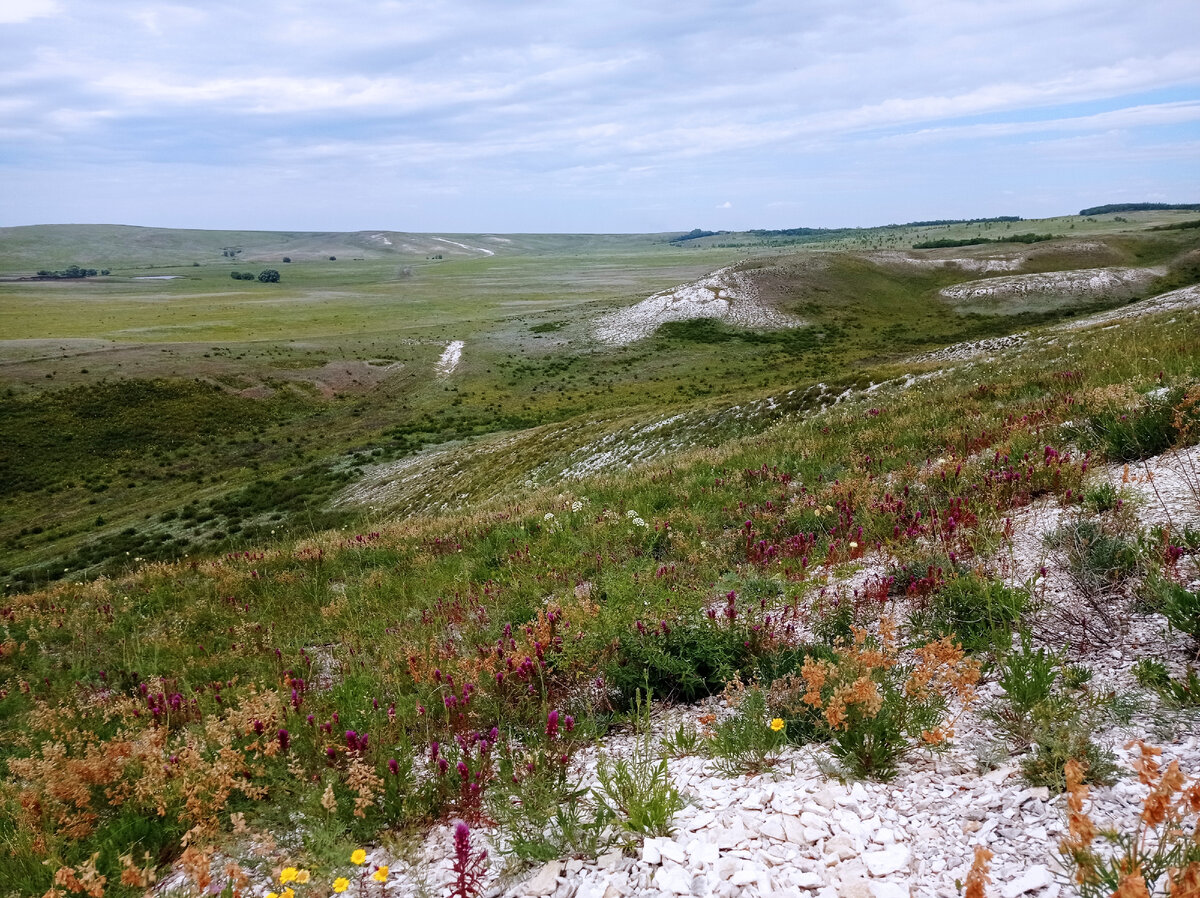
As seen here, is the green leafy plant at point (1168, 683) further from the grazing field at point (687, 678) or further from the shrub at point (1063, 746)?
the shrub at point (1063, 746)

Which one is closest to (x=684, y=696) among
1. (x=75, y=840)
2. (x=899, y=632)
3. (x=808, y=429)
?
(x=899, y=632)

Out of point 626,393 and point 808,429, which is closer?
point 808,429

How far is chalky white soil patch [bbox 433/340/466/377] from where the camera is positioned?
236ft

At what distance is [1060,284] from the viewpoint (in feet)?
280

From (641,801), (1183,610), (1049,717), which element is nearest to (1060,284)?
(1183,610)

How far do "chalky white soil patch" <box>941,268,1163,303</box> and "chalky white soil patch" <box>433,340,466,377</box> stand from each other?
69.4m

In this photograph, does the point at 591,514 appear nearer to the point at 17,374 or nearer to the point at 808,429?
the point at 808,429

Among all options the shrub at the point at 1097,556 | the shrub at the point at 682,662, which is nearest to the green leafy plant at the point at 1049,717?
the shrub at the point at 1097,556

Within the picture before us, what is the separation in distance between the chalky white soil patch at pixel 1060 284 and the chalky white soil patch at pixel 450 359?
228ft

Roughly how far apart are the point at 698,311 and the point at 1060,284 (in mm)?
49450

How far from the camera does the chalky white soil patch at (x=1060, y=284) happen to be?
83000 mm

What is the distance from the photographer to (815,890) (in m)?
2.89

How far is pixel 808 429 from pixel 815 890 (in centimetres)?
1603

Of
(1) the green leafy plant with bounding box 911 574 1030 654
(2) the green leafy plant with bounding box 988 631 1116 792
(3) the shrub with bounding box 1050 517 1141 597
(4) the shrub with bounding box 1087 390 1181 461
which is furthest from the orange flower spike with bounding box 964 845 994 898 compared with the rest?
(4) the shrub with bounding box 1087 390 1181 461
